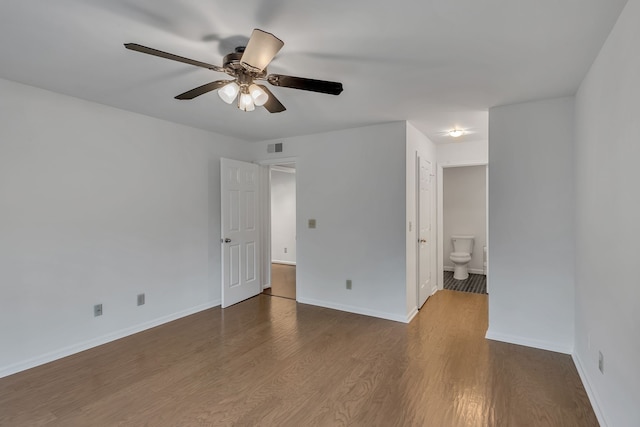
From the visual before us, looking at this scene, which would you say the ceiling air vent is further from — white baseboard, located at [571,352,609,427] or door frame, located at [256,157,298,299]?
white baseboard, located at [571,352,609,427]

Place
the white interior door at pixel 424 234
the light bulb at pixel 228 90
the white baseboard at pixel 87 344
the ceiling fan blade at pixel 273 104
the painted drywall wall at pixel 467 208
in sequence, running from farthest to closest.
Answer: the painted drywall wall at pixel 467 208
the white interior door at pixel 424 234
the white baseboard at pixel 87 344
the ceiling fan blade at pixel 273 104
the light bulb at pixel 228 90

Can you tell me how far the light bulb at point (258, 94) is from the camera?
207cm

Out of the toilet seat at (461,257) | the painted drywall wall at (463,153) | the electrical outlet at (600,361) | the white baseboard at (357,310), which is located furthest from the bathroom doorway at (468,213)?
the electrical outlet at (600,361)

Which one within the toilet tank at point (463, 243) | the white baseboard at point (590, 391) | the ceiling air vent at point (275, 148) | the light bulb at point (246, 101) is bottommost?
the white baseboard at point (590, 391)

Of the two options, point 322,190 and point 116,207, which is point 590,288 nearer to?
point 322,190

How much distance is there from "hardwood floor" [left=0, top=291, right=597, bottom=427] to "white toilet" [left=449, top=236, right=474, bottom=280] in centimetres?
236

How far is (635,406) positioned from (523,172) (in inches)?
81.2

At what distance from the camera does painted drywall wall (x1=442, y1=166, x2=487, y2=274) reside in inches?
243

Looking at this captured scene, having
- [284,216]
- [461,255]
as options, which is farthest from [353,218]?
[284,216]

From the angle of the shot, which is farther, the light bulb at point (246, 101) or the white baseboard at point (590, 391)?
the light bulb at point (246, 101)

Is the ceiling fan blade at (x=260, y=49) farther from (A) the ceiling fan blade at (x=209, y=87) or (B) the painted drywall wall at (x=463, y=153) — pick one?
(B) the painted drywall wall at (x=463, y=153)

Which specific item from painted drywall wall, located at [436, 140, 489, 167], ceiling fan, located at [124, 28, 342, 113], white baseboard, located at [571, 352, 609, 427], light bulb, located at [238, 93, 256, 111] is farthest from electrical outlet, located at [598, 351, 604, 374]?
painted drywall wall, located at [436, 140, 489, 167]

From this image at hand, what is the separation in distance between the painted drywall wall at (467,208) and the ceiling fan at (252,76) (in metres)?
5.11

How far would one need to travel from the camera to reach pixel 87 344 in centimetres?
300
